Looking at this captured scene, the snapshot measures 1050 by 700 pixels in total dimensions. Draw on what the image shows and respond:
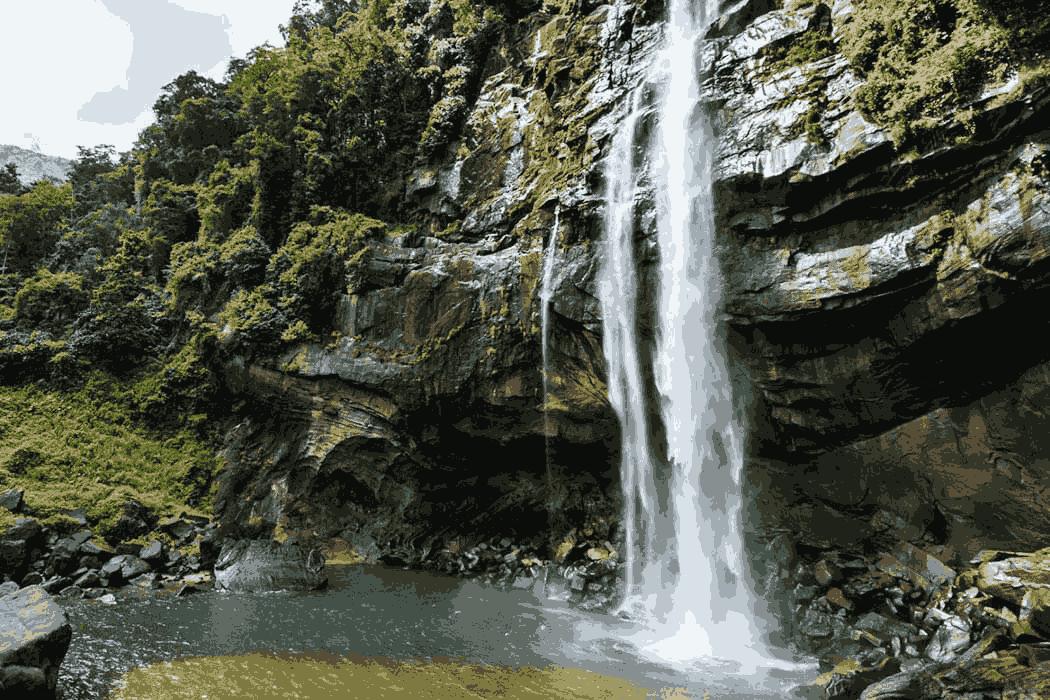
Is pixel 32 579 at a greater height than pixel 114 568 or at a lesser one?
lesser

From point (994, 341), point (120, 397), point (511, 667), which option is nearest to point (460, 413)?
point (511, 667)

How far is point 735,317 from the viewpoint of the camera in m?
9.41

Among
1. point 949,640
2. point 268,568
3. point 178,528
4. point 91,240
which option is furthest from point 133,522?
point 949,640

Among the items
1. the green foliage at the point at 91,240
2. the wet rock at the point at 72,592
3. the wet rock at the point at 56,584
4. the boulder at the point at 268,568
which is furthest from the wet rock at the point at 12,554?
the green foliage at the point at 91,240

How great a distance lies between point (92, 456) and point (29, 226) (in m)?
11.2

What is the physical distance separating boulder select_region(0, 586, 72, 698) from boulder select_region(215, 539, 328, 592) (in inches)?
194

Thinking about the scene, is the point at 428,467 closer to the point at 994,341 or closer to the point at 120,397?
the point at 120,397

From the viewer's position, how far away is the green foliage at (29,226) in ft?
58.6

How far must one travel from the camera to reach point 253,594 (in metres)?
9.65

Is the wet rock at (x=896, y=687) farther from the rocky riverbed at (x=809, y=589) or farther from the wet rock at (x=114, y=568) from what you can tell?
the wet rock at (x=114, y=568)

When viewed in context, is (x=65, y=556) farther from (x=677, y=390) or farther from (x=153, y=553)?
(x=677, y=390)

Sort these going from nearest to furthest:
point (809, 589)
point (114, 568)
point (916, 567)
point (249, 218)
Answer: point (916, 567), point (809, 589), point (114, 568), point (249, 218)


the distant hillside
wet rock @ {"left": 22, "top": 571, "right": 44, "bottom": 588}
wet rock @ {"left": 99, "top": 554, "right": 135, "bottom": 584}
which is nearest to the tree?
wet rock @ {"left": 22, "top": 571, "right": 44, "bottom": 588}

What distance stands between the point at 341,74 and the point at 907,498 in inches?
702
